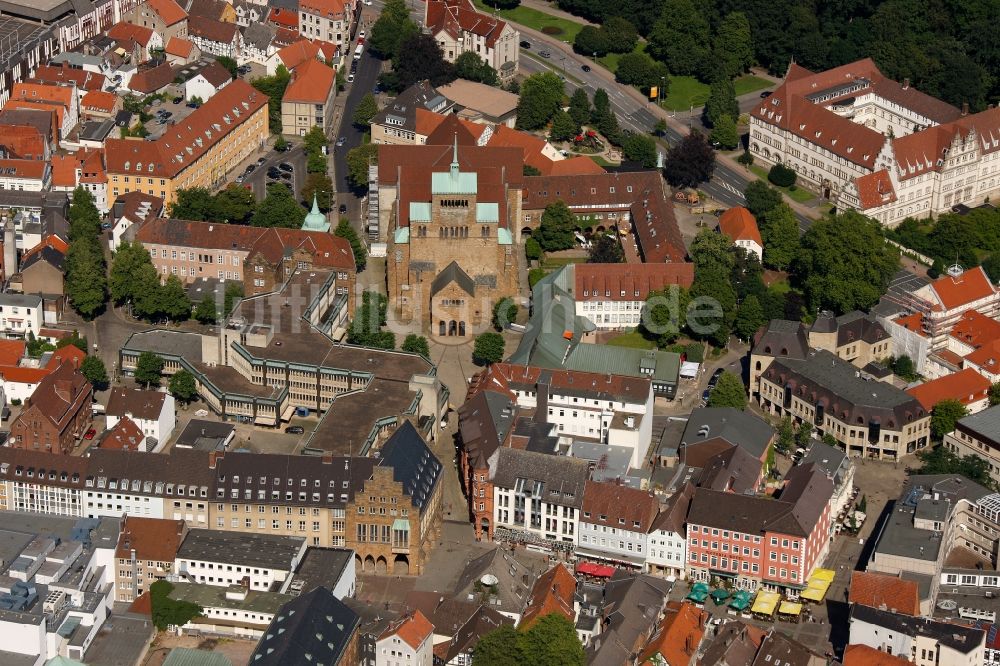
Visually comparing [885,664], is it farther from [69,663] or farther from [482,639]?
[69,663]

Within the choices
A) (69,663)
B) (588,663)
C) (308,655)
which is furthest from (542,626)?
(69,663)

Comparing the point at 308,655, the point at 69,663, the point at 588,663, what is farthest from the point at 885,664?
the point at 69,663

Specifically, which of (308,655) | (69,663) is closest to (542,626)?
(308,655)

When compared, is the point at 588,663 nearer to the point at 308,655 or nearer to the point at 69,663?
the point at 308,655

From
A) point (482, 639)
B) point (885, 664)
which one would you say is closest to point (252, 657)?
point (482, 639)

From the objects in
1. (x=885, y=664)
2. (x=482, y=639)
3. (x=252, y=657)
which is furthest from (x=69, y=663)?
(x=885, y=664)

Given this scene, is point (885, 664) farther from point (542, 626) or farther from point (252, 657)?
point (252, 657)

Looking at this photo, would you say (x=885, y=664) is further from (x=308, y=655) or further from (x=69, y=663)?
(x=69, y=663)
